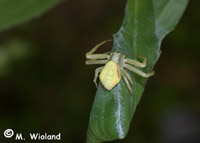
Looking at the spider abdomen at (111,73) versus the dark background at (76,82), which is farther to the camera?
the dark background at (76,82)

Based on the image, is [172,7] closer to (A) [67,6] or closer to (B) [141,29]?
(B) [141,29]

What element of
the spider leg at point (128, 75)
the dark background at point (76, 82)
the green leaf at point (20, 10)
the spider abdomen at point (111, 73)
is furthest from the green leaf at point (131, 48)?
the dark background at point (76, 82)

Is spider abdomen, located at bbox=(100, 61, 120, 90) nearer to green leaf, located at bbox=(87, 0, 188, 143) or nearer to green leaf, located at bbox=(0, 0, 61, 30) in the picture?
green leaf, located at bbox=(87, 0, 188, 143)

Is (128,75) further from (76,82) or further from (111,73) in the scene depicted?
(76,82)

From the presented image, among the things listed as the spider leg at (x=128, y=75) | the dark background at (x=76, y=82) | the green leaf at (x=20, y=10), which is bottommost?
the dark background at (x=76, y=82)

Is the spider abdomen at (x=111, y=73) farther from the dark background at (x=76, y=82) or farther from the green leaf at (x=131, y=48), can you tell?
the dark background at (x=76, y=82)

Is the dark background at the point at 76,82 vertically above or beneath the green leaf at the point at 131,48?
beneath

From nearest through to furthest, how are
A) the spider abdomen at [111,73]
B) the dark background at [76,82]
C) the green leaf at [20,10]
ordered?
the green leaf at [20,10], the spider abdomen at [111,73], the dark background at [76,82]

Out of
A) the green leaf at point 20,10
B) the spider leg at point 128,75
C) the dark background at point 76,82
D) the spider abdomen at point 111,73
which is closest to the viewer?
the green leaf at point 20,10
